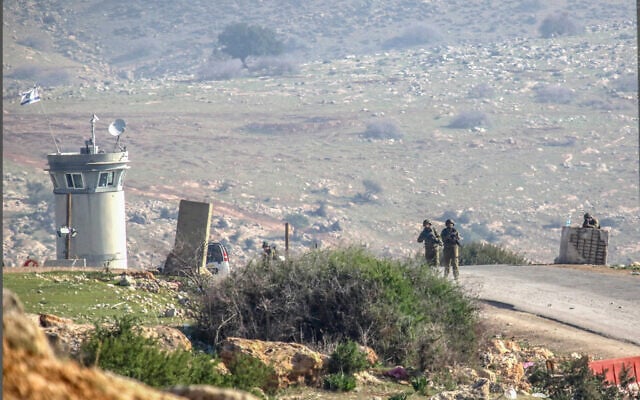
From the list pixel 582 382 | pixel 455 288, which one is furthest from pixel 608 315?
pixel 582 382

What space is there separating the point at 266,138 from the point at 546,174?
35.9 metres

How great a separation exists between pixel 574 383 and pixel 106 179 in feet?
86.6

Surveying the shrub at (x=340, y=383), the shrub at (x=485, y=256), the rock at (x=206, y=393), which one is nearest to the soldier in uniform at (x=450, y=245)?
the shrub at (x=485, y=256)

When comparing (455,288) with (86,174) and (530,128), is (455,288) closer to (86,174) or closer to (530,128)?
(86,174)

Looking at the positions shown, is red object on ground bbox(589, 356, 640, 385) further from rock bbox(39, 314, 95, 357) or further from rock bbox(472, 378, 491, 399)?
rock bbox(39, 314, 95, 357)

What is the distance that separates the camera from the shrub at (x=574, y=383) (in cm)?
1634

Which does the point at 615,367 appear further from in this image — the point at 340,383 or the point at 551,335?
the point at 340,383

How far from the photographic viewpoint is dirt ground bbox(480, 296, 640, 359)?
2017cm

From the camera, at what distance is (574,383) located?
54.5 feet

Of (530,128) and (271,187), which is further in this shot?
(530,128)

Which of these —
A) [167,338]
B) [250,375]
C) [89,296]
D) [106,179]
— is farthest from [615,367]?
[106,179]

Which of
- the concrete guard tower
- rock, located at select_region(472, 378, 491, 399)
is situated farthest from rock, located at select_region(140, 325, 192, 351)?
the concrete guard tower

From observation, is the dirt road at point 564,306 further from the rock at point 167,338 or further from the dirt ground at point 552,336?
the rock at point 167,338

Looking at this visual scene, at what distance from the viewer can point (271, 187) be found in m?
134
